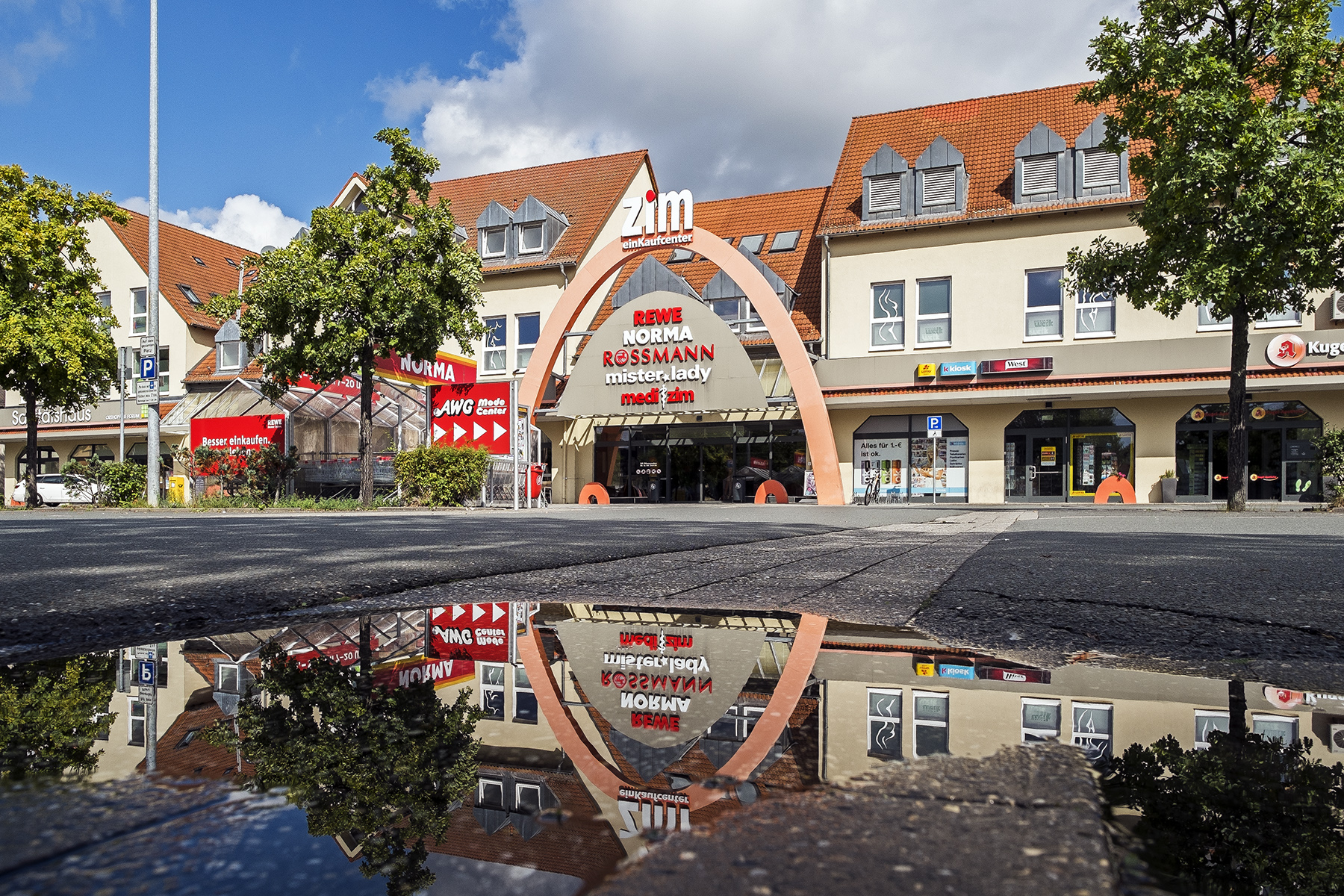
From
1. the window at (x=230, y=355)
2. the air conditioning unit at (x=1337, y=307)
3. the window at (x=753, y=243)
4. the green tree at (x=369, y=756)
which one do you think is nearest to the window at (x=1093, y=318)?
the air conditioning unit at (x=1337, y=307)

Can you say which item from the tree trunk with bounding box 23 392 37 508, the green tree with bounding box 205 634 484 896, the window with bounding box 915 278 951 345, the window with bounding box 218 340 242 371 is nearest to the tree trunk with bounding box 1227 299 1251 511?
the window with bounding box 915 278 951 345

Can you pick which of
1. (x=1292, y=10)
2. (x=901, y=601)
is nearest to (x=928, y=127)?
(x=1292, y=10)

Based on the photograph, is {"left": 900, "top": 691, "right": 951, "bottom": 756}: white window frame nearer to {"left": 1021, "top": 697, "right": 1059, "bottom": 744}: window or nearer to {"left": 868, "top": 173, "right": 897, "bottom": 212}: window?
{"left": 1021, "top": 697, "right": 1059, "bottom": 744}: window

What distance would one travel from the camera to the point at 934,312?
26.4 metres

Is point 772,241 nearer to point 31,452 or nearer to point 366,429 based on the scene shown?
point 366,429

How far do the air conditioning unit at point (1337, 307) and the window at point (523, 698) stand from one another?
27.2 m

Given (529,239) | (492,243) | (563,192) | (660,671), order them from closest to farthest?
(660,671) → (529,239) → (492,243) → (563,192)

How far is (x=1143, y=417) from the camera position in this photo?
2419 cm

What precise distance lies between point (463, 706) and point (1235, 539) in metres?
8.42

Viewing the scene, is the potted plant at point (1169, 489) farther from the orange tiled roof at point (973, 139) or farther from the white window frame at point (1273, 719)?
the white window frame at point (1273, 719)

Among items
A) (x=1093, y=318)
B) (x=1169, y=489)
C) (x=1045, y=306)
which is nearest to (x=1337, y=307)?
(x=1093, y=318)

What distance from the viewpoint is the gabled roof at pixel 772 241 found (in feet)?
94.5

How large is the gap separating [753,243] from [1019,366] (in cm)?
1119

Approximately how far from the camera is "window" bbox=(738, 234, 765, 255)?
103 ft
